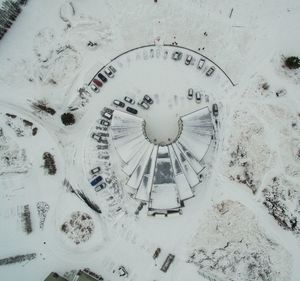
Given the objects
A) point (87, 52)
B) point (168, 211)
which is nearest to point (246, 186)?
point (168, 211)

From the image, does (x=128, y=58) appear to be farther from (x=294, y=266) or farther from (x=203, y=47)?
(x=294, y=266)

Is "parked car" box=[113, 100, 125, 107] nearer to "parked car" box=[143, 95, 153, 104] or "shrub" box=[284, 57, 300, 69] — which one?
"parked car" box=[143, 95, 153, 104]

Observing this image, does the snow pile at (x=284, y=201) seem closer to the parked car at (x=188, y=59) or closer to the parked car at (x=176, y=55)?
the parked car at (x=188, y=59)

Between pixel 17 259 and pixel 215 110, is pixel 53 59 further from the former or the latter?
pixel 17 259

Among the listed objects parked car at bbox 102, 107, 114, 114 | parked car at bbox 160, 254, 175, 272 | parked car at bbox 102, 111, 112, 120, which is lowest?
parked car at bbox 160, 254, 175, 272

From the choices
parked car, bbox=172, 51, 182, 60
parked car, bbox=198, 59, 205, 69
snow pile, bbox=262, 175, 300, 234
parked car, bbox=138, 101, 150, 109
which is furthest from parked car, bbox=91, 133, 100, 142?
snow pile, bbox=262, 175, 300, 234
